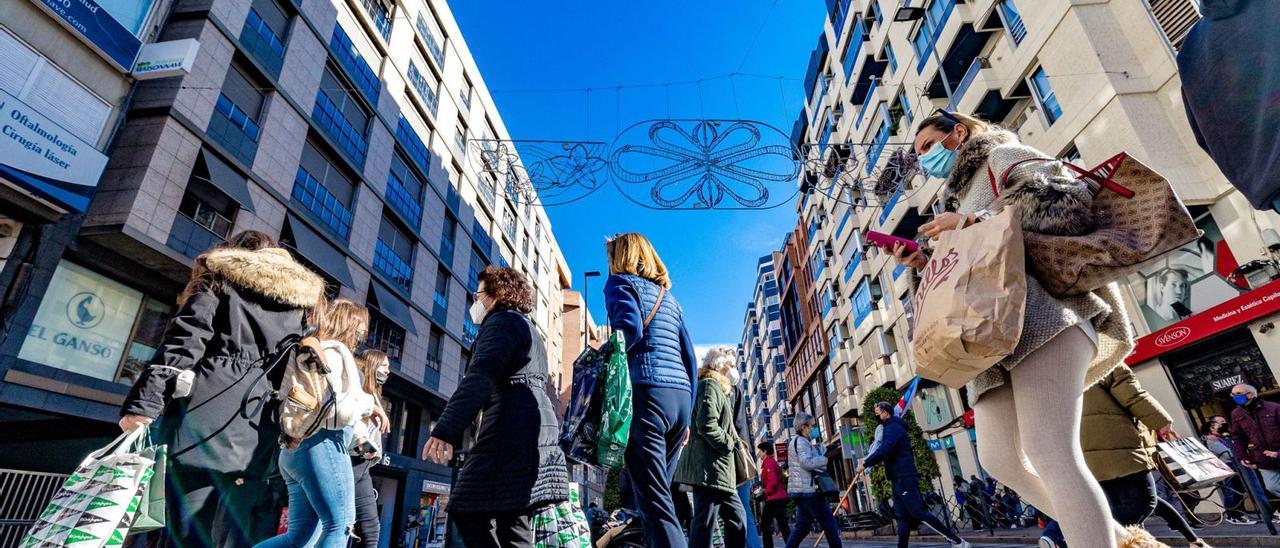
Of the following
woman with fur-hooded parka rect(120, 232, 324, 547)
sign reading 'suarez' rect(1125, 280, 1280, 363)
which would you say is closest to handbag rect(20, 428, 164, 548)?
woman with fur-hooded parka rect(120, 232, 324, 547)

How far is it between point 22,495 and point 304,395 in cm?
1002

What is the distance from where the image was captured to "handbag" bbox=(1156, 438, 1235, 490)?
3588mm

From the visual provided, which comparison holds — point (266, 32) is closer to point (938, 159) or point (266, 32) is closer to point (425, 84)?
point (425, 84)

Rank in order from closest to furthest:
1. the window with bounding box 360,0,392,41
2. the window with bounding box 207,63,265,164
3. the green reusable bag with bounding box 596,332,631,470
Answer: the green reusable bag with bounding box 596,332,631,470, the window with bounding box 207,63,265,164, the window with bounding box 360,0,392,41

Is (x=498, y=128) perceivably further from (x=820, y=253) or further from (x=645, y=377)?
(x=645, y=377)

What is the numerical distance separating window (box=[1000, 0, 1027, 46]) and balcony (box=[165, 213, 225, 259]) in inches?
801

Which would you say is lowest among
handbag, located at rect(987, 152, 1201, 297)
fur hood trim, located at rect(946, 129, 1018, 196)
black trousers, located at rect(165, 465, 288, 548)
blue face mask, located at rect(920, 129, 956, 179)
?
black trousers, located at rect(165, 465, 288, 548)

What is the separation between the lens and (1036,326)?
66.4 inches

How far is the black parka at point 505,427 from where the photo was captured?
2.49 m

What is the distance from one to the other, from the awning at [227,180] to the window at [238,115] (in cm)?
45

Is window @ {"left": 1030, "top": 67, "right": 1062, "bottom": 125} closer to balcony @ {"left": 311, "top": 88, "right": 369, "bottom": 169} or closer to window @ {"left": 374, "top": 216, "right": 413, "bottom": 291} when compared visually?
balcony @ {"left": 311, "top": 88, "right": 369, "bottom": 169}

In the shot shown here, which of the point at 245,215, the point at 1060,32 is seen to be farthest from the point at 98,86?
the point at 1060,32

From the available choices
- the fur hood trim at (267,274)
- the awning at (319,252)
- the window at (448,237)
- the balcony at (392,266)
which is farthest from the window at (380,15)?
the fur hood trim at (267,274)

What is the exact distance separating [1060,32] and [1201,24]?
16729 mm
